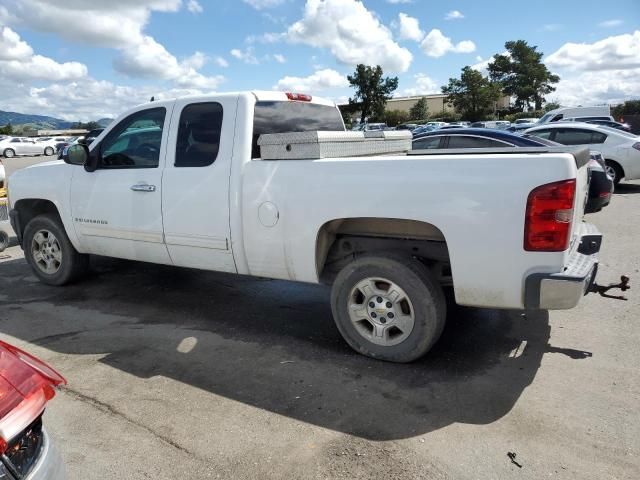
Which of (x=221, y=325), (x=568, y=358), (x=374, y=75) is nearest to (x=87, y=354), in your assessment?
(x=221, y=325)

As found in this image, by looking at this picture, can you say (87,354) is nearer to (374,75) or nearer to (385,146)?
(385,146)

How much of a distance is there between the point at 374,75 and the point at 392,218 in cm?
7970

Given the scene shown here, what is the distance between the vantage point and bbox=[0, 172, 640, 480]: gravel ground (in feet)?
9.17

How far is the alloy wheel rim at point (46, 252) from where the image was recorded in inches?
231

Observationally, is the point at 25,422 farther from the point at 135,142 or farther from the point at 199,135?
the point at 135,142

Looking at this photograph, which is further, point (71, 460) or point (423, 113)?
Result: point (423, 113)

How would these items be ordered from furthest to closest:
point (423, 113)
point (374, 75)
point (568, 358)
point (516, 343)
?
point (423, 113) → point (374, 75) → point (516, 343) → point (568, 358)

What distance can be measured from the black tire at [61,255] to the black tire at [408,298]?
3.38 metres

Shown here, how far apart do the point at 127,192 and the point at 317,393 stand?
2.74 m

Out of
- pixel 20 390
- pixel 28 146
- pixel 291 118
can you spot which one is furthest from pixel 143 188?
pixel 28 146

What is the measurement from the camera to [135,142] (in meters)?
5.01

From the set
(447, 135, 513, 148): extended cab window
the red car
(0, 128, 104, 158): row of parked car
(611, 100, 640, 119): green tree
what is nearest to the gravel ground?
the red car

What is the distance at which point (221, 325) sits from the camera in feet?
15.7

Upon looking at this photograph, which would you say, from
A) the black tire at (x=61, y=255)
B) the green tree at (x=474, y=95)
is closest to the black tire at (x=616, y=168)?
the black tire at (x=61, y=255)
